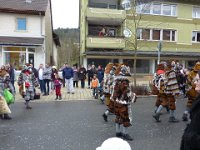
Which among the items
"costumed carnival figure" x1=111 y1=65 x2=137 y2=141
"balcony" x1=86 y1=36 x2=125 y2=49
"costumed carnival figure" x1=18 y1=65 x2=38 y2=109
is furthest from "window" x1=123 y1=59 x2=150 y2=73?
"costumed carnival figure" x1=111 y1=65 x2=137 y2=141

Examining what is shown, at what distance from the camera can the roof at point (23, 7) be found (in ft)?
95.1

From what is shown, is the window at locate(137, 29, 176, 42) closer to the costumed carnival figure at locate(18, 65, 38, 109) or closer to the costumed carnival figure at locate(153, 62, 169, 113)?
the costumed carnival figure at locate(18, 65, 38, 109)

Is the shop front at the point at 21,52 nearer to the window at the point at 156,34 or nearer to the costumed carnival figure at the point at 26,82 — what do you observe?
the window at the point at 156,34

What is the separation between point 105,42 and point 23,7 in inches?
319

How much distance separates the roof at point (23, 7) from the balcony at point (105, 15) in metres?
4.29

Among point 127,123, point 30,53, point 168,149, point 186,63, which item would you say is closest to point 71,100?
point 127,123

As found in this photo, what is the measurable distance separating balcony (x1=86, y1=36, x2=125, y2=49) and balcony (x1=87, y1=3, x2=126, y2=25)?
1.87 metres

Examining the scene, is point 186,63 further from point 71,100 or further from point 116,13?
point 71,100

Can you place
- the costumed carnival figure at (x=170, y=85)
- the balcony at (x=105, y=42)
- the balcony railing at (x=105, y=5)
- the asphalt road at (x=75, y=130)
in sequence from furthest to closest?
1. the balcony railing at (x=105, y=5)
2. the balcony at (x=105, y=42)
3. the costumed carnival figure at (x=170, y=85)
4. the asphalt road at (x=75, y=130)

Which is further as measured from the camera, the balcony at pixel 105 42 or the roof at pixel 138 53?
the balcony at pixel 105 42

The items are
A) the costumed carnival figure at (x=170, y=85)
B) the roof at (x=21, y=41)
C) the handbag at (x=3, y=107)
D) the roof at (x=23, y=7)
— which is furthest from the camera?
the roof at (x=23, y=7)

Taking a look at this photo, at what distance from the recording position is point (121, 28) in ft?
106

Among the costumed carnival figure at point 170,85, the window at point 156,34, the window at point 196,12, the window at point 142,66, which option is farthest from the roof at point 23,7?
the costumed carnival figure at point 170,85

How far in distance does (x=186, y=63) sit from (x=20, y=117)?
2704 centimetres
